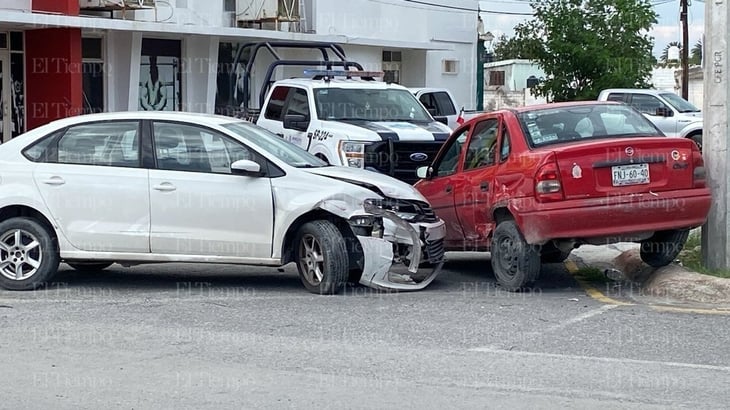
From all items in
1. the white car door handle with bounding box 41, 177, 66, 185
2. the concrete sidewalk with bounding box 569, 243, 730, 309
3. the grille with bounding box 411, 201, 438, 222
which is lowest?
the concrete sidewalk with bounding box 569, 243, 730, 309

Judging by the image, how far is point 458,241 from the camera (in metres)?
11.5

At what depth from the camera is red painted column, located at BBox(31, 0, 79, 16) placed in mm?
21781

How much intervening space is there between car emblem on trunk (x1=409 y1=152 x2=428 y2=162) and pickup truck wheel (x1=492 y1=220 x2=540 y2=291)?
198 inches

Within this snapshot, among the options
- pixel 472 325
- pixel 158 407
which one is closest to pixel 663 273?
pixel 472 325

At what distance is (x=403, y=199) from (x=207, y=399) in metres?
4.11

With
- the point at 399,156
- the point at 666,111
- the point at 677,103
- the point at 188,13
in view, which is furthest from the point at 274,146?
the point at 677,103

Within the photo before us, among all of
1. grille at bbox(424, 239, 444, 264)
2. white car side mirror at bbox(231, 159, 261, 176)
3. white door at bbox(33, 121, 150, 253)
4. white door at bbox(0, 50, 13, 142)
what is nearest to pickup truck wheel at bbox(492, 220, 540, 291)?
grille at bbox(424, 239, 444, 264)

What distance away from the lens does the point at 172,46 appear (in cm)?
2616

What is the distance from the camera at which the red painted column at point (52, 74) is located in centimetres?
2211

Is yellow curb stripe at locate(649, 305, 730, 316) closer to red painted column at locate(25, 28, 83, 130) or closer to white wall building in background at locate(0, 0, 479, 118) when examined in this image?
white wall building in background at locate(0, 0, 479, 118)

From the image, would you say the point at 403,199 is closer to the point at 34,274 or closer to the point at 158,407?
the point at 34,274

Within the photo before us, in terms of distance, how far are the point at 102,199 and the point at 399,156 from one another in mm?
5950

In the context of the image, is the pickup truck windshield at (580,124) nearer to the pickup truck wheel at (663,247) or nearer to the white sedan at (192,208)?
the pickup truck wheel at (663,247)

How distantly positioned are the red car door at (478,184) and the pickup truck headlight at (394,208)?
2.50ft
